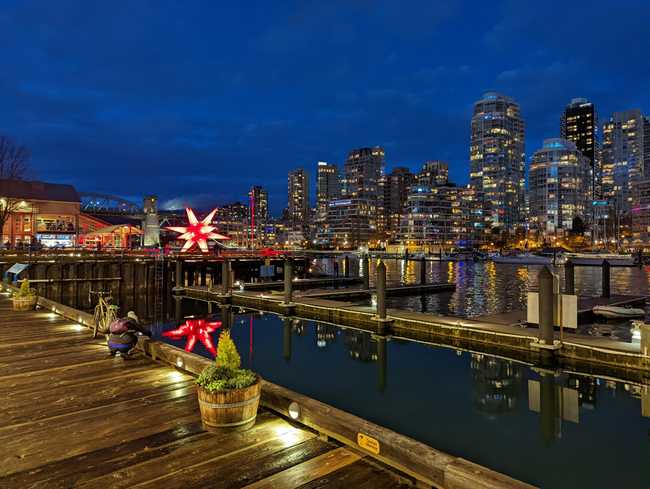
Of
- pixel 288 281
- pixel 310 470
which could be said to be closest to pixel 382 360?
pixel 288 281

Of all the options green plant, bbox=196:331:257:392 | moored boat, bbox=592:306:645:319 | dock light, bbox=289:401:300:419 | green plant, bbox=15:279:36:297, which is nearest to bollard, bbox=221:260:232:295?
green plant, bbox=15:279:36:297

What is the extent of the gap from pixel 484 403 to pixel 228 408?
9.22 metres

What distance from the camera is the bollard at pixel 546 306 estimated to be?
15.3m

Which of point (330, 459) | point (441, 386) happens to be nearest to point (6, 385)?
point (330, 459)

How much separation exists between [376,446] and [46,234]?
70.2 m

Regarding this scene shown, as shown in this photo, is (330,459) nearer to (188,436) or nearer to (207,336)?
(188,436)

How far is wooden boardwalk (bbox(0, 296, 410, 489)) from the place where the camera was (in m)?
5.10

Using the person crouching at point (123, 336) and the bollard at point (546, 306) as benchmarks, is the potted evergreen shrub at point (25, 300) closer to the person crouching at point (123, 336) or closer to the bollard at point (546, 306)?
the person crouching at point (123, 336)

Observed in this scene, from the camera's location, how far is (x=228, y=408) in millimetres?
6246

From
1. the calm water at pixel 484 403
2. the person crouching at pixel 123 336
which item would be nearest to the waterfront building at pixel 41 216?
the calm water at pixel 484 403

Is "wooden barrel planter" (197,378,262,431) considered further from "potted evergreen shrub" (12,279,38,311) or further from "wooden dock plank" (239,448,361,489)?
"potted evergreen shrub" (12,279,38,311)

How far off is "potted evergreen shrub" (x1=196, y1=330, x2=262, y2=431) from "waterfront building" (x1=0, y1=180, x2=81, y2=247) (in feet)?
212

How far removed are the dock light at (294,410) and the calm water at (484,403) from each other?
15.9 ft

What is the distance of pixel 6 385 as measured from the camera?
8609 mm
